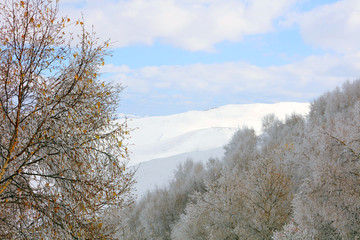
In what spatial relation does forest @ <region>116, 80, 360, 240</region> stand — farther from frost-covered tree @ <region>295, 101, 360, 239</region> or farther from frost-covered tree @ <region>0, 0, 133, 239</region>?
frost-covered tree @ <region>0, 0, 133, 239</region>

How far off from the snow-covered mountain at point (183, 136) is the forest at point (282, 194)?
7844 millimetres

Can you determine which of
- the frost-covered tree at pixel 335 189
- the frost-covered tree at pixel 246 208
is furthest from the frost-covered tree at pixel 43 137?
the frost-covered tree at pixel 246 208

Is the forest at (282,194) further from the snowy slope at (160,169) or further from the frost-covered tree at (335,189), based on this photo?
the snowy slope at (160,169)

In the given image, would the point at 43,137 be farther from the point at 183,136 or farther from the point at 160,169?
the point at 183,136

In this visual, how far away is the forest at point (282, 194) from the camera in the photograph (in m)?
13.7

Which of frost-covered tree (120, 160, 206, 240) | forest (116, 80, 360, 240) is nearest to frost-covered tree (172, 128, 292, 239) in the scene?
forest (116, 80, 360, 240)

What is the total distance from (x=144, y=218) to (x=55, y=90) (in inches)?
1281

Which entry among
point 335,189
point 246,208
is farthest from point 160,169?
point 335,189

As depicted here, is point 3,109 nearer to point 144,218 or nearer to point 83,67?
point 83,67

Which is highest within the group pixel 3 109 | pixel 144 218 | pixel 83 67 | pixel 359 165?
pixel 83 67

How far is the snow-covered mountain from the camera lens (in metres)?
64.1

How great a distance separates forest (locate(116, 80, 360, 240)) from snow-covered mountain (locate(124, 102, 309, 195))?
7.84m

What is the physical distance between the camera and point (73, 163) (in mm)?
7297

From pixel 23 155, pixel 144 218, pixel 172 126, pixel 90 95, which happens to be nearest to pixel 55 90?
pixel 90 95
